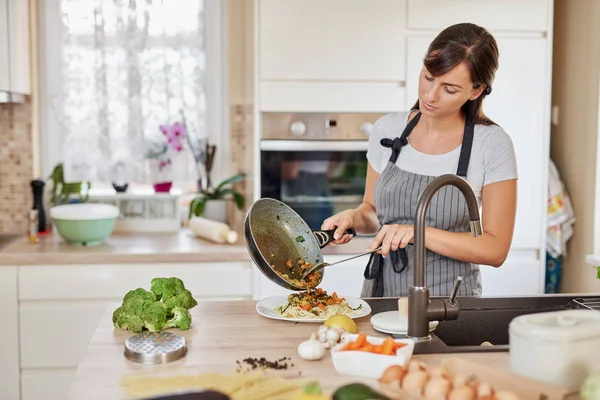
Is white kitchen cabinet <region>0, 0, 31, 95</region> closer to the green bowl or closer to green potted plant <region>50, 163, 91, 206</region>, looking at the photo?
green potted plant <region>50, 163, 91, 206</region>

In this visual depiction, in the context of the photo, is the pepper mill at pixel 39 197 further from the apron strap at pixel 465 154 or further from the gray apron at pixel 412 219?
the apron strap at pixel 465 154

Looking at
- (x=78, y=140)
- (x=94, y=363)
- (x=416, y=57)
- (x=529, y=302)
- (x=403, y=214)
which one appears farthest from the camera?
(x=78, y=140)

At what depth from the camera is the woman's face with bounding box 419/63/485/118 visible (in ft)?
6.66

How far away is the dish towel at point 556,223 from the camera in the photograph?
3.30 metres

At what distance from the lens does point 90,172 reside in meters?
3.72

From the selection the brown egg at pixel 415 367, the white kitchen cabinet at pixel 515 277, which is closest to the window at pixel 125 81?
the white kitchen cabinet at pixel 515 277

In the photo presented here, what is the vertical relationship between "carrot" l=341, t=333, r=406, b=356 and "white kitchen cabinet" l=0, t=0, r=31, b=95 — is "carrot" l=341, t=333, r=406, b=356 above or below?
below

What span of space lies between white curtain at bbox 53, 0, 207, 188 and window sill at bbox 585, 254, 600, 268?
1842 mm

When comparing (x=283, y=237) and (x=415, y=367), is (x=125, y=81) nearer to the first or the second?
(x=283, y=237)

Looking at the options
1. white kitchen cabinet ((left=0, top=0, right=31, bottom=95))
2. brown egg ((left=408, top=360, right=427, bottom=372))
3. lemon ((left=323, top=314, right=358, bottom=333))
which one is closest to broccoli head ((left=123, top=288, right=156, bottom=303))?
lemon ((left=323, top=314, right=358, bottom=333))

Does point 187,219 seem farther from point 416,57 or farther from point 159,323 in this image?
point 159,323

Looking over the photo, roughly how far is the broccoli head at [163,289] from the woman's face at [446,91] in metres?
0.83

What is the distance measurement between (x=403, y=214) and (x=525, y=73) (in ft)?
4.45

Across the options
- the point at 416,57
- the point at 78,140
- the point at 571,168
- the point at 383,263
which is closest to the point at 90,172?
the point at 78,140
